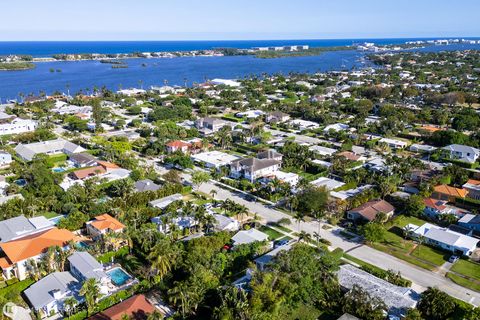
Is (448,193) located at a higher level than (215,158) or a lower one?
lower

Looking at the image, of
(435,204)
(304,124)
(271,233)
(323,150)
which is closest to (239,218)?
(271,233)

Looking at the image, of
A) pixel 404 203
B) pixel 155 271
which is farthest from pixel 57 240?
pixel 404 203

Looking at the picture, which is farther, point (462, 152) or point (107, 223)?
point (462, 152)

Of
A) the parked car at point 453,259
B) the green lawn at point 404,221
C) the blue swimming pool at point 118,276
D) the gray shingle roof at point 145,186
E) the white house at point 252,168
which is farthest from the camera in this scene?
the white house at point 252,168

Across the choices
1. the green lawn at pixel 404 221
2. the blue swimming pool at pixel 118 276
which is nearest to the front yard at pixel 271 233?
the green lawn at pixel 404 221

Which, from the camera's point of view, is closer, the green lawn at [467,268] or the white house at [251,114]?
the green lawn at [467,268]

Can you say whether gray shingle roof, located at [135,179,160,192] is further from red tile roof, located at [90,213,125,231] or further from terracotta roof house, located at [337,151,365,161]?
terracotta roof house, located at [337,151,365,161]

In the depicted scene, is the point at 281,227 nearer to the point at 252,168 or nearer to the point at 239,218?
the point at 239,218

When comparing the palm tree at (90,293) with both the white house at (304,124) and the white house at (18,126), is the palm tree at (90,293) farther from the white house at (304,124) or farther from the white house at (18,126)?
the white house at (18,126)
